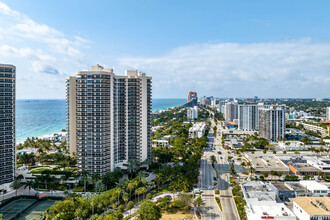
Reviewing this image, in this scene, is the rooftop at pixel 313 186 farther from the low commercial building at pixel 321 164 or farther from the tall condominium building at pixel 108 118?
the tall condominium building at pixel 108 118

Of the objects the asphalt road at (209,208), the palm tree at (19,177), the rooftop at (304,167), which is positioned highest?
the palm tree at (19,177)

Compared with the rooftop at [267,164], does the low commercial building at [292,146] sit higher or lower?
higher

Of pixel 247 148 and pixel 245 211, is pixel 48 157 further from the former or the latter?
pixel 247 148

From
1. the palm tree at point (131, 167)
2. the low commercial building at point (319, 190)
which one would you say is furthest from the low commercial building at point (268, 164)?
the palm tree at point (131, 167)

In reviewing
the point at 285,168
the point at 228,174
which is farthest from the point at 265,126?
the point at 228,174

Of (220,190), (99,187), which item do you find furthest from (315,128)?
(99,187)

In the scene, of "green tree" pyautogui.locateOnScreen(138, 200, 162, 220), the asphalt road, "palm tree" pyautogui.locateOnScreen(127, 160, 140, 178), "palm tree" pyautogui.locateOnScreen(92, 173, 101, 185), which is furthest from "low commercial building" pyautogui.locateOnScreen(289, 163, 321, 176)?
"palm tree" pyautogui.locateOnScreen(92, 173, 101, 185)
